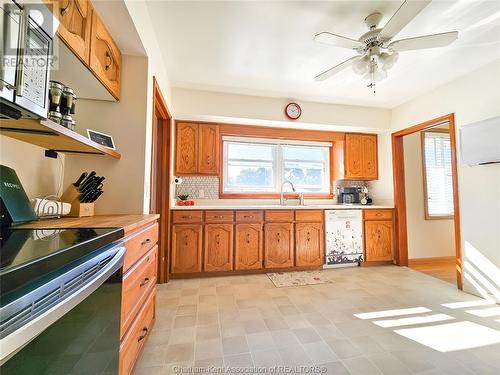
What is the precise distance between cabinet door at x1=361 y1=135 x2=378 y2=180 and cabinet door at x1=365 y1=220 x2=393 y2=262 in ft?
2.72

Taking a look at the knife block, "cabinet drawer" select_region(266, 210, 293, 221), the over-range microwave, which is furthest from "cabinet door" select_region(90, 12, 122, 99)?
"cabinet drawer" select_region(266, 210, 293, 221)

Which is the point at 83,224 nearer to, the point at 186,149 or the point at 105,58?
the point at 105,58

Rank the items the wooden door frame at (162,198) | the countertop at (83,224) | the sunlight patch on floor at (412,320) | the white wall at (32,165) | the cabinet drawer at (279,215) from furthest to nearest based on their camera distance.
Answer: the cabinet drawer at (279,215) < the wooden door frame at (162,198) < the sunlight patch on floor at (412,320) < the white wall at (32,165) < the countertop at (83,224)

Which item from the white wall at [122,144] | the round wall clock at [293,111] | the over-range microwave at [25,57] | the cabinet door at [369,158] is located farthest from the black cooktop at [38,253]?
the cabinet door at [369,158]

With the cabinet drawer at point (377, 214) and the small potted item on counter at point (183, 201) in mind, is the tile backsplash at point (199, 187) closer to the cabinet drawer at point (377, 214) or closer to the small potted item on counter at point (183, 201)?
the small potted item on counter at point (183, 201)

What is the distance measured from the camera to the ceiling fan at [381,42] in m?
1.51

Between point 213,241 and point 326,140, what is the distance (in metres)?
2.54

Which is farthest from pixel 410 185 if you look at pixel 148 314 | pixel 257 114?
pixel 148 314

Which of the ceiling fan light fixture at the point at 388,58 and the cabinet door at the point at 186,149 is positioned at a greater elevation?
the ceiling fan light fixture at the point at 388,58

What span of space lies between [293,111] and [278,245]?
1.98m

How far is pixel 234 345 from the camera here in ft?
5.16

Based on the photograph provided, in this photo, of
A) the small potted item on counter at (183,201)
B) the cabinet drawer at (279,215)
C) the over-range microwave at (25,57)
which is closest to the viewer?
the over-range microwave at (25,57)

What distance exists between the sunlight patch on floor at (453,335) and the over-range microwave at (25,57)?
8.60ft

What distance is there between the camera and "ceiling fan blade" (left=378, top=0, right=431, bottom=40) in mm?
1319
